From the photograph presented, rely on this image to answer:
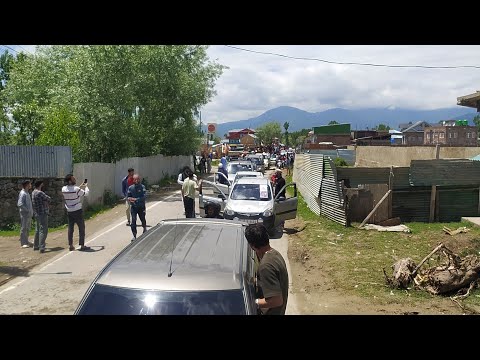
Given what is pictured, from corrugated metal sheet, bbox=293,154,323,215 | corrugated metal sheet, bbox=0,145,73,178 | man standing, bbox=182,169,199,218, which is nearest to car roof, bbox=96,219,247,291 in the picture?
man standing, bbox=182,169,199,218

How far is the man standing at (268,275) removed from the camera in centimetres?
401

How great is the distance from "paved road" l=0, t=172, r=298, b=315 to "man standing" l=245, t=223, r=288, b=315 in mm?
3373

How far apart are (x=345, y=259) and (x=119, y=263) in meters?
7.36

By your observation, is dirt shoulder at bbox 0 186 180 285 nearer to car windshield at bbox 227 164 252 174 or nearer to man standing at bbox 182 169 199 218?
man standing at bbox 182 169 199 218

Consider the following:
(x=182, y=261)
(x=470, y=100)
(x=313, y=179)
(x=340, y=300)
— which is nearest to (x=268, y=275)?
(x=182, y=261)

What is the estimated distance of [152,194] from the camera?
2486 cm

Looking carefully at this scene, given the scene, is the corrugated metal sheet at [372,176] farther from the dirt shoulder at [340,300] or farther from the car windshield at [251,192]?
the dirt shoulder at [340,300]

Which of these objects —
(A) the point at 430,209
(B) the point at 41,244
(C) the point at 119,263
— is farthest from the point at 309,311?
(A) the point at 430,209

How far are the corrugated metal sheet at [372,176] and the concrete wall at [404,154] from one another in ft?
31.0

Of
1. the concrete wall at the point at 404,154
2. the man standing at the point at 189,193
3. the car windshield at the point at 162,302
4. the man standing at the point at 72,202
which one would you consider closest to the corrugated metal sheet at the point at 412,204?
the man standing at the point at 189,193

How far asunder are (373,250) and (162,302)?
8568 millimetres

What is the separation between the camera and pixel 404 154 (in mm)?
26844
